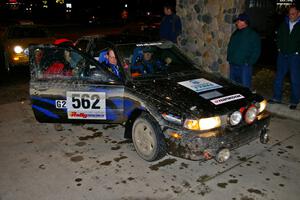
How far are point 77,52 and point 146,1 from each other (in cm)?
4502

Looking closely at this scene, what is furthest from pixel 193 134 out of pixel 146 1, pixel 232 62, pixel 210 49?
pixel 146 1

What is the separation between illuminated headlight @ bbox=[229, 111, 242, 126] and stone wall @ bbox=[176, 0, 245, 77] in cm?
379

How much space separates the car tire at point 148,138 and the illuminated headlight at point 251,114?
3.66ft

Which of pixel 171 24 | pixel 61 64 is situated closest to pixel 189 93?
pixel 61 64

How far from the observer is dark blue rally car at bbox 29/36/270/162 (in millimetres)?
3859

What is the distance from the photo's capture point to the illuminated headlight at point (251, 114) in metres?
4.14

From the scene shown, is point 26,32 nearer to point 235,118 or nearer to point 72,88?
point 72,88

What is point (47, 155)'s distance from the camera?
15.0ft

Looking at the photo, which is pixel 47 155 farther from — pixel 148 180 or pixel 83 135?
pixel 148 180

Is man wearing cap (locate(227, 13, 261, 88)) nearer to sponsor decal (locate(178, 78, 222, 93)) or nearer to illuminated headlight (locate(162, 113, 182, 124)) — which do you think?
sponsor decal (locate(178, 78, 222, 93))

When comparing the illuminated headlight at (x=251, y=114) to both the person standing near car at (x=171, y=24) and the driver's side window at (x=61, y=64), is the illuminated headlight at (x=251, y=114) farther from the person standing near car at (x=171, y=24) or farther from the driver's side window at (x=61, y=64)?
the person standing near car at (x=171, y=24)

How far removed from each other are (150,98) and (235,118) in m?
1.09

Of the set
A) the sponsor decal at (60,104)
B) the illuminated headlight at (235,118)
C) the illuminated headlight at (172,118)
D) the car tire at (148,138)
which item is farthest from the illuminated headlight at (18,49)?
the illuminated headlight at (235,118)

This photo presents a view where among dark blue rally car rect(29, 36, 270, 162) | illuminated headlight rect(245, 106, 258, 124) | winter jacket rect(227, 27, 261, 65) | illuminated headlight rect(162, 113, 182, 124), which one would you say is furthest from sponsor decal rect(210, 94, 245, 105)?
winter jacket rect(227, 27, 261, 65)
